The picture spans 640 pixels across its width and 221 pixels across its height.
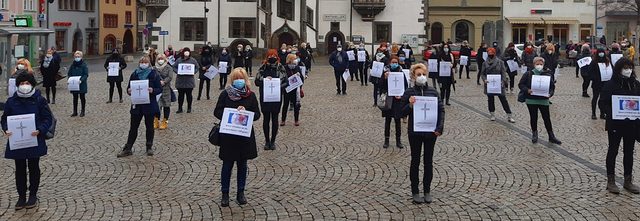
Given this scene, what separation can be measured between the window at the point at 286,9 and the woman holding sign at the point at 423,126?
4659 cm

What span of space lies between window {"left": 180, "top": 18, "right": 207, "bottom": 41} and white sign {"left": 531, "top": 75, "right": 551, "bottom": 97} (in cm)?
4452

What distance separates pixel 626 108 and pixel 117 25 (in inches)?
2660

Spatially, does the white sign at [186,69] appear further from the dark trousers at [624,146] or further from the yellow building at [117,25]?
the yellow building at [117,25]

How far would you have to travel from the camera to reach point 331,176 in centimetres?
1105

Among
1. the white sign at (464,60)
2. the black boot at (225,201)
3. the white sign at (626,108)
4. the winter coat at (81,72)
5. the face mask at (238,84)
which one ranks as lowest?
the black boot at (225,201)

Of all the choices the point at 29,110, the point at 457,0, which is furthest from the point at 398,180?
the point at 457,0

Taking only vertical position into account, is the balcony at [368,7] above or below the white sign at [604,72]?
above

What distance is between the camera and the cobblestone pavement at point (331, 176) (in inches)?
351

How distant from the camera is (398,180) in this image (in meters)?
10.8

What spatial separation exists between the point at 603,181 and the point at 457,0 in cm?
5268

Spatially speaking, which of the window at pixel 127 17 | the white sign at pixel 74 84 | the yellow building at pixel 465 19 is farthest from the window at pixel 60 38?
the white sign at pixel 74 84

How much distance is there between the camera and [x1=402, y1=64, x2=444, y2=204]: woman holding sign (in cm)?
931

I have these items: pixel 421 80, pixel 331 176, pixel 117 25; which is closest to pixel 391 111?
pixel 331 176

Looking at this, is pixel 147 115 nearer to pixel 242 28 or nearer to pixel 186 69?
pixel 186 69
